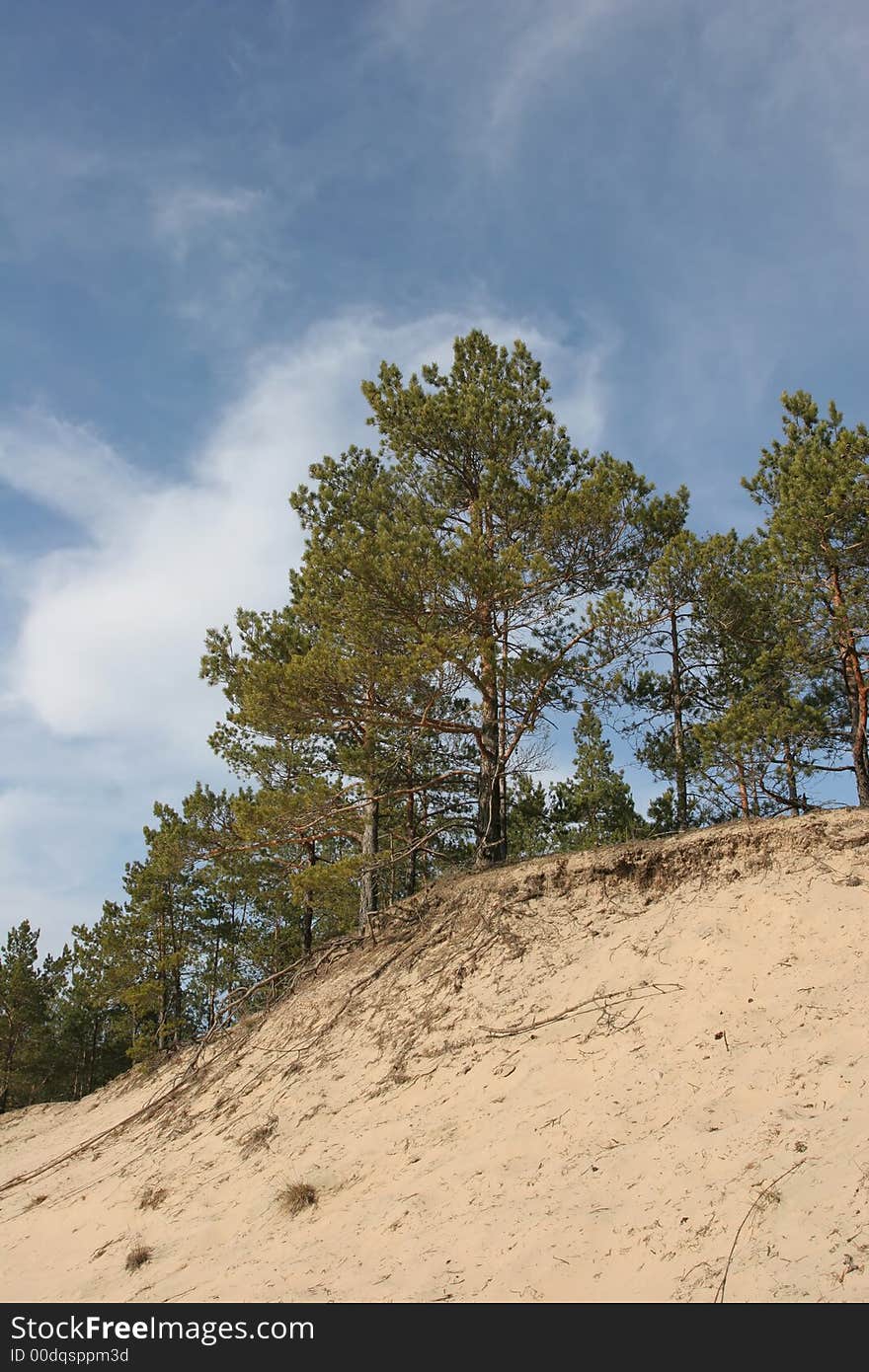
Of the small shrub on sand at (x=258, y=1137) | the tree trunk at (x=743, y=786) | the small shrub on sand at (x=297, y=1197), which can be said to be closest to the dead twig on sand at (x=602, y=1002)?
the small shrub on sand at (x=297, y=1197)

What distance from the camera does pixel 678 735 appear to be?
66.6ft

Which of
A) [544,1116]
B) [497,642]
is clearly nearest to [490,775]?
[497,642]

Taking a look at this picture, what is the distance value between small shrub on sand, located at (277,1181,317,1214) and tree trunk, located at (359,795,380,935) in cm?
776

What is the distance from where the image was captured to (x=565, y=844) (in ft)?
70.2

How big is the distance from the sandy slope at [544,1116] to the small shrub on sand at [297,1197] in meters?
0.12

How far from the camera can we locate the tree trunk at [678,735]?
19.4 m

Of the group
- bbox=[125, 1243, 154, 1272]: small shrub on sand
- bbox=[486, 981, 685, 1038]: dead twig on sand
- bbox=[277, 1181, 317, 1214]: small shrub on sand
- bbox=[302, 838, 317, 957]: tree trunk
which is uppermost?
bbox=[302, 838, 317, 957]: tree trunk

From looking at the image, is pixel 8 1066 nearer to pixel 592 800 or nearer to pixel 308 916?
pixel 308 916

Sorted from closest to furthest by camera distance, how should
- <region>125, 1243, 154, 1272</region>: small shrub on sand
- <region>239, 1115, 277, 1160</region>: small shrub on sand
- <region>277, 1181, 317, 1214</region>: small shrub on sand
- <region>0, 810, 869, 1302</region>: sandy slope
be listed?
<region>0, 810, 869, 1302</region>: sandy slope
<region>277, 1181, 317, 1214</region>: small shrub on sand
<region>125, 1243, 154, 1272</region>: small shrub on sand
<region>239, 1115, 277, 1160</region>: small shrub on sand

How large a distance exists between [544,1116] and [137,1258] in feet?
14.4

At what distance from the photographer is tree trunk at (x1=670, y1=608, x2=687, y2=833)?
63.6ft

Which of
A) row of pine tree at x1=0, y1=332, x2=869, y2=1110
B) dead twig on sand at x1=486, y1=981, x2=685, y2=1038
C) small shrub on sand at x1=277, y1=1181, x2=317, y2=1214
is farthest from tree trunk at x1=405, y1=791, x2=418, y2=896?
small shrub on sand at x1=277, y1=1181, x2=317, y2=1214

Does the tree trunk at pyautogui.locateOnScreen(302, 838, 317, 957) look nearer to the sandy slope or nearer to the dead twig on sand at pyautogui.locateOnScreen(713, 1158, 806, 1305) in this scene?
the sandy slope

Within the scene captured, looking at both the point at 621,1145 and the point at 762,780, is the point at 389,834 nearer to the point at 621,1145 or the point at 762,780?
the point at 762,780
